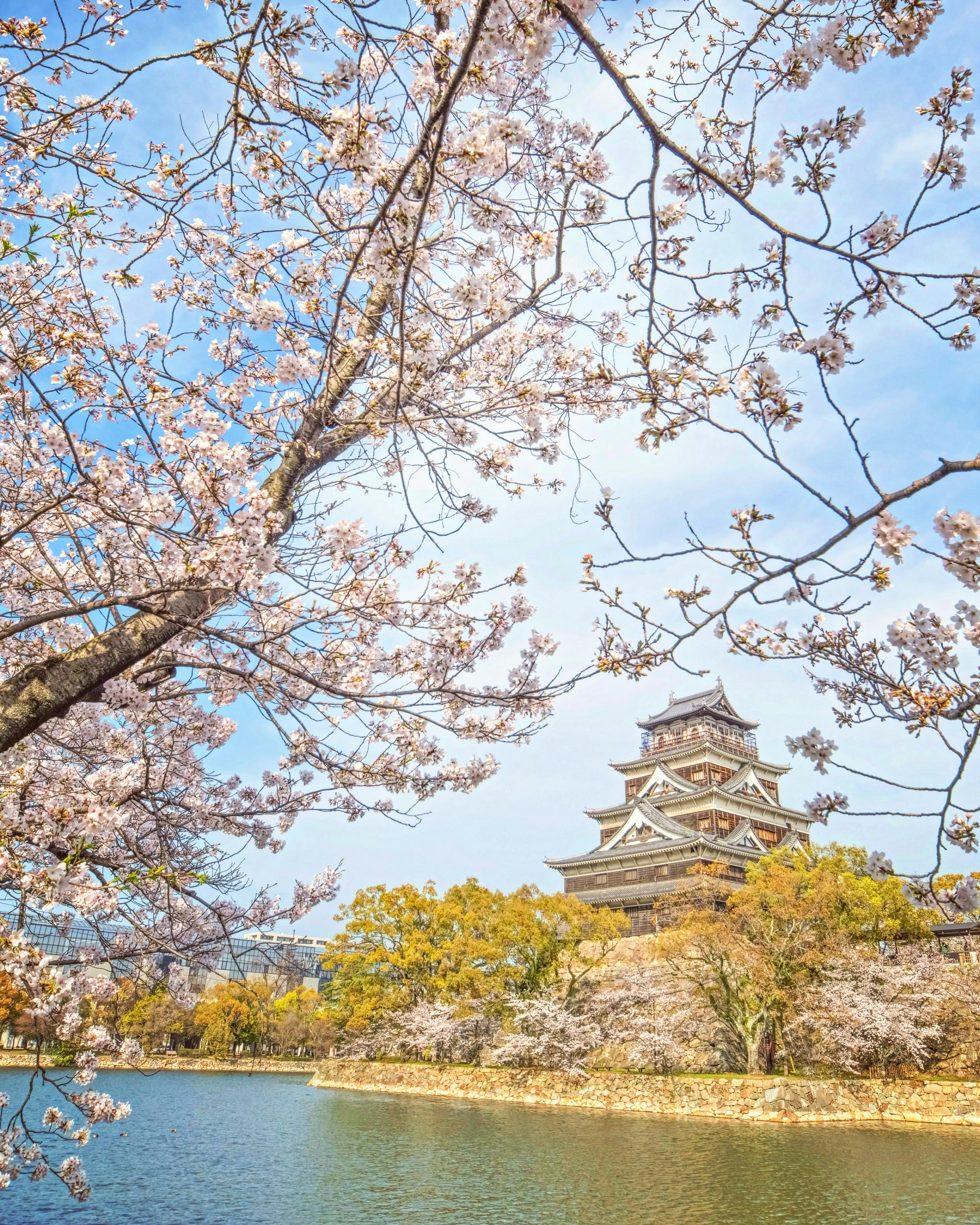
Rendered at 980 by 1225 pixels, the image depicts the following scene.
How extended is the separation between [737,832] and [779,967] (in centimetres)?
1230

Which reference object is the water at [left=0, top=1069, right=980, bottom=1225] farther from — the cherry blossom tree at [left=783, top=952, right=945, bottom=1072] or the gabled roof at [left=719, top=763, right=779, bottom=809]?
the gabled roof at [left=719, top=763, right=779, bottom=809]

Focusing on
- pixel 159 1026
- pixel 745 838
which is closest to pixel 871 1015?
pixel 745 838

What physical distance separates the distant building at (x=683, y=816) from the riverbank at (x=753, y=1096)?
7.03m

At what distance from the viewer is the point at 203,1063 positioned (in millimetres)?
32438

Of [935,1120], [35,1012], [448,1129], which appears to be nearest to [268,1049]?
[448,1129]

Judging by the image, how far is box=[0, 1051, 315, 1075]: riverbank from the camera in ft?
95.2

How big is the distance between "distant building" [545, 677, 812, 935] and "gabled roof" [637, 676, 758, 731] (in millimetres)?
46

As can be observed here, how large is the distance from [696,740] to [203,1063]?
2475 centimetres

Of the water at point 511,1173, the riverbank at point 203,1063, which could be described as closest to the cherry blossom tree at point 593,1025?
the water at point 511,1173

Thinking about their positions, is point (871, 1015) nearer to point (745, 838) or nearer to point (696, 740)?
point (745, 838)

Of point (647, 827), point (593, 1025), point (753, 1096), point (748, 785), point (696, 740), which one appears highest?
point (696, 740)

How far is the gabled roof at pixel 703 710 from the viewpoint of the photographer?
3288 centimetres

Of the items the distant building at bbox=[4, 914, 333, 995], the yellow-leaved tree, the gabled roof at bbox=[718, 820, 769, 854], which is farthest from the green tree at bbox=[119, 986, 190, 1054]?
the distant building at bbox=[4, 914, 333, 995]

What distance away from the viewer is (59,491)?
13.2 ft
